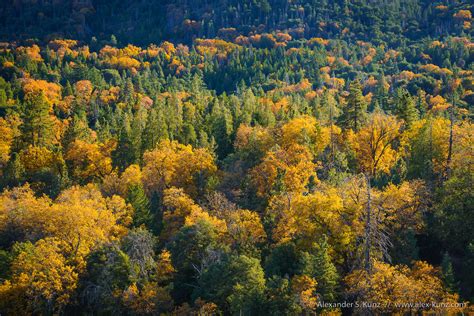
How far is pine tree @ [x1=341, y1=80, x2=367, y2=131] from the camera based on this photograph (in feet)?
262

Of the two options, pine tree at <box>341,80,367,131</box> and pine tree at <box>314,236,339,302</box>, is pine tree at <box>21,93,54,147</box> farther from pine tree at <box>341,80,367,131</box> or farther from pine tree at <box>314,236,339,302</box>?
pine tree at <box>314,236,339,302</box>

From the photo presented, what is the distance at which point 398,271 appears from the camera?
162 feet

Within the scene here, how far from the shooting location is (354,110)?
81000 millimetres

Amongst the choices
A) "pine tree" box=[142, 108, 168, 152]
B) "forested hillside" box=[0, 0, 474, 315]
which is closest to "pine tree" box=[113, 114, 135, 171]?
"forested hillside" box=[0, 0, 474, 315]

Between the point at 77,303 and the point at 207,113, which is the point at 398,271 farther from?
the point at 207,113

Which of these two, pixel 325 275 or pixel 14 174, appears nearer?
pixel 325 275

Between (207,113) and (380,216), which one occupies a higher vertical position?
(380,216)

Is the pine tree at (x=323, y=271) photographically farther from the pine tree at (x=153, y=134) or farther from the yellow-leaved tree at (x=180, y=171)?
the pine tree at (x=153, y=134)

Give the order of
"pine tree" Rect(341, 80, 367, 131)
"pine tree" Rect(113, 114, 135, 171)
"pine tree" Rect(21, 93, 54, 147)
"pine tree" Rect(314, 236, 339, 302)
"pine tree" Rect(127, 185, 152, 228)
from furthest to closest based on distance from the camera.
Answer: "pine tree" Rect(21, 93, 54, 147) < "pine tree" Rect(113, 114, 135, 171) < "pine tree" Rect(341, 80, 367, 131) < "pine tree" Rect(127, 185, 152, 228) < "pine tree" Rect(314, 236, 339, 302)

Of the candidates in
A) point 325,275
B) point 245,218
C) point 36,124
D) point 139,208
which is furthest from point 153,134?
point 325,275

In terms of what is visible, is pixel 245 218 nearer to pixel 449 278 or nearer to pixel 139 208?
pixel 139 208

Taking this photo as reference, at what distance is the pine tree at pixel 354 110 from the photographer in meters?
80.0

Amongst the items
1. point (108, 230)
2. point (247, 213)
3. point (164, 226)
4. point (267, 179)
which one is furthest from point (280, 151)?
point (108, 230)

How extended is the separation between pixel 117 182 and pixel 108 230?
527 inches
